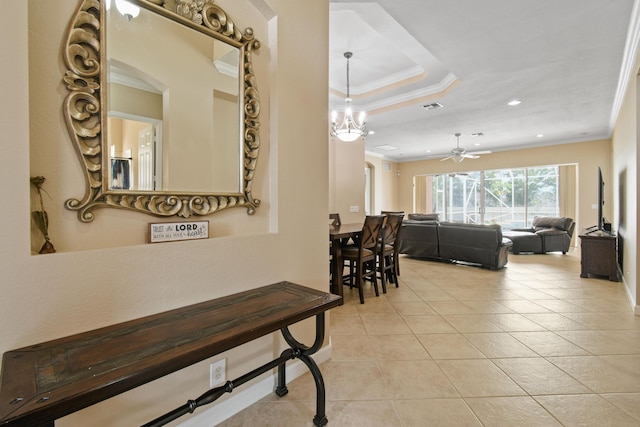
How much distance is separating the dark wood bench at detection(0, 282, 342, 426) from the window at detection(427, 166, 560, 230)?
29.2 feet

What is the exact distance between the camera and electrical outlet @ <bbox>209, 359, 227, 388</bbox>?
4.95ft

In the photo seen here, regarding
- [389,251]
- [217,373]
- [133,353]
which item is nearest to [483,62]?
[389,251]

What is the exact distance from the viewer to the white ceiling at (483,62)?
2.43 meters

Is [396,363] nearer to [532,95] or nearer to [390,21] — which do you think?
[390,21]

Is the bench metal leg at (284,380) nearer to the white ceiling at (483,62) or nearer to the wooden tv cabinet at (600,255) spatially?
the white ceiling at (483,62)

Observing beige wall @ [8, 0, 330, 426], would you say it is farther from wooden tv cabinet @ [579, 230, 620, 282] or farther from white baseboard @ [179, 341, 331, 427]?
wooden tv cabinet @ [579, 230, 620, 282]

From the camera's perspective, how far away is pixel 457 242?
533 centimetres

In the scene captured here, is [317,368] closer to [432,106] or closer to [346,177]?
[432,106]

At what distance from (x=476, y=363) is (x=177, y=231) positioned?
2.19 meters

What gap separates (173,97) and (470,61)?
3.21 meters

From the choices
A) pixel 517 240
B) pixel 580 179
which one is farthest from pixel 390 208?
pixel 580 179

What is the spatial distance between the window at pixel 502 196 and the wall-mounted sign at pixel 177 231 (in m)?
8.94

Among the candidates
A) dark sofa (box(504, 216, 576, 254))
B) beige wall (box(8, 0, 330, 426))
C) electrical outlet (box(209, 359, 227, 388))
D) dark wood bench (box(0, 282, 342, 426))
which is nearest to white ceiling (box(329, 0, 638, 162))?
beige wall (box(8, 0, 330, 426))

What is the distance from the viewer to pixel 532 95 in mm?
4266
